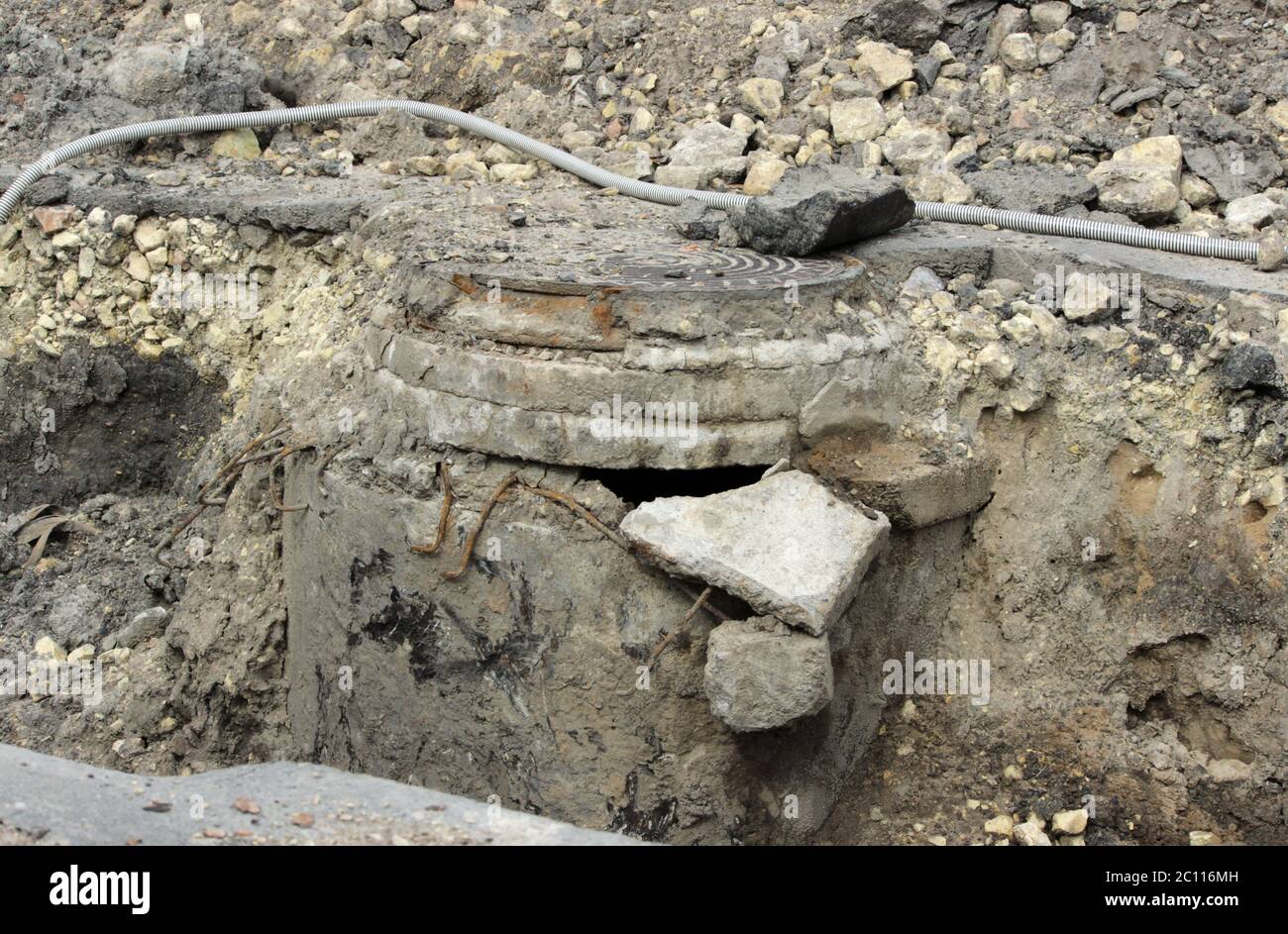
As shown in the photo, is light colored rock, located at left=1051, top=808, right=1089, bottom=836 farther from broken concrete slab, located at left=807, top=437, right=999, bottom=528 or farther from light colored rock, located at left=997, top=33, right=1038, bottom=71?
light colored rock, located at left=997, top=33, right=1038, bottom=71

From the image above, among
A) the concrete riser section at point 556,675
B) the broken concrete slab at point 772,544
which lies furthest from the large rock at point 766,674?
the concrete riser section at point 556,675

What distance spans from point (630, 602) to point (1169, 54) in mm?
3931

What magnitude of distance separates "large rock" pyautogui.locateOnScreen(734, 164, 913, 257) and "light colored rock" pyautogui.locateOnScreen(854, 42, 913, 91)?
1421 mm

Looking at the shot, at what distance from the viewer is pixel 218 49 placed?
7.21 meters

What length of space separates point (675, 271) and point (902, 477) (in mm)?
1034

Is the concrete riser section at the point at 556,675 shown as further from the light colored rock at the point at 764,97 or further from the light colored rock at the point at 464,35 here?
the light colored rock at the point at 464,35

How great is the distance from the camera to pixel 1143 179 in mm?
5746

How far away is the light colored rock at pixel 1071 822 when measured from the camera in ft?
16.1

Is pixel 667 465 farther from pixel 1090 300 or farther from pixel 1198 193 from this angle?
pixel 1198 193

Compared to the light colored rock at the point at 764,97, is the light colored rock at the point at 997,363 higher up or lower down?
lower down

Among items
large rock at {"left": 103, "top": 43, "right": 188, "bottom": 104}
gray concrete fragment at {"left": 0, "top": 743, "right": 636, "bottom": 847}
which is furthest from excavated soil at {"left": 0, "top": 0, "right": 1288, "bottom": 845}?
gray concrete fragment at {"left": 0, "top": 743, "right": 636, "bottom": 847}

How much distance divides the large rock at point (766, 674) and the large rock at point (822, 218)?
156cm

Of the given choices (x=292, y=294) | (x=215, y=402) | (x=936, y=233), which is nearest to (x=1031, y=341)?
(x=936, y=233)

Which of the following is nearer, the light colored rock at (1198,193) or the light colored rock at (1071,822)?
the light colored rock at (1071,822)
